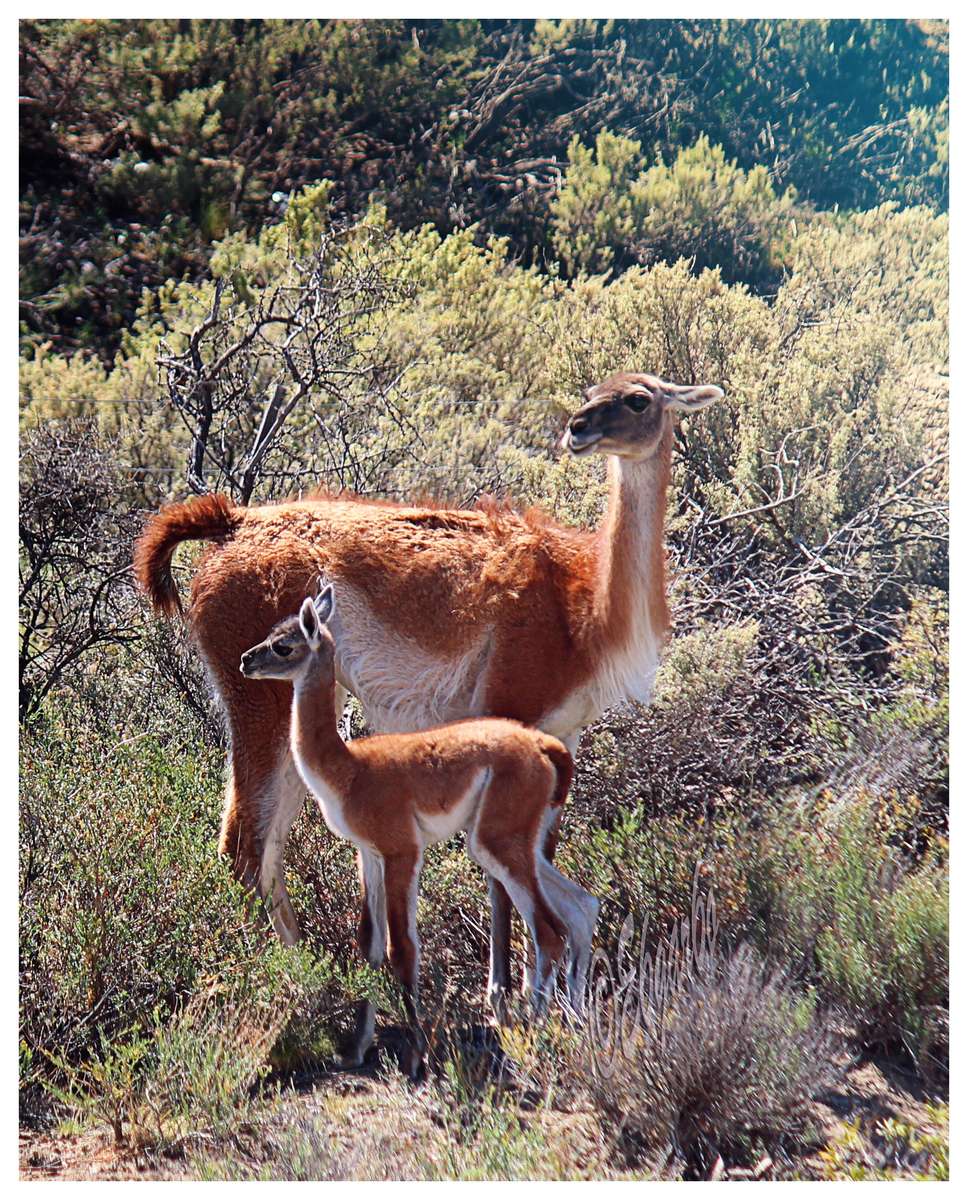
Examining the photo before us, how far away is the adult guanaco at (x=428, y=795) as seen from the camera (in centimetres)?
377

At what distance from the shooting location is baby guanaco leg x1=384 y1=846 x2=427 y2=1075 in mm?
3781

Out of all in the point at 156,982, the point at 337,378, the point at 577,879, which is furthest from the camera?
the point at 337,378

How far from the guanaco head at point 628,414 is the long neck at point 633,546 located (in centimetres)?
7

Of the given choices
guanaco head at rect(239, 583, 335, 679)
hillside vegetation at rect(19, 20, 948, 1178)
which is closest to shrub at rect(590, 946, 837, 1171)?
hillside vegetation at rect(19, 20, 948, 1178)

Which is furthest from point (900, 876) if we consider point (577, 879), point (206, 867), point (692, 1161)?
point (206, 867)

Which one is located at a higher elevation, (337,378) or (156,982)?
(337,378)

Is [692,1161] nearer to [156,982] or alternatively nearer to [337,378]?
[156,982]

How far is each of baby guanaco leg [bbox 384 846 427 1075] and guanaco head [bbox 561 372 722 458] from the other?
1.35 metres

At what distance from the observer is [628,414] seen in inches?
161

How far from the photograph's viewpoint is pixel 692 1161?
3.69m

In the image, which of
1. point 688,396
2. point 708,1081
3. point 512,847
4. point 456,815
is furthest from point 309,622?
point 708,1081

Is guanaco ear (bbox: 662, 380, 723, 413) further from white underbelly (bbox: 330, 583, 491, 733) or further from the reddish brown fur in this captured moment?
the reddish brown fur

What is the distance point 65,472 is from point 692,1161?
3.84m
